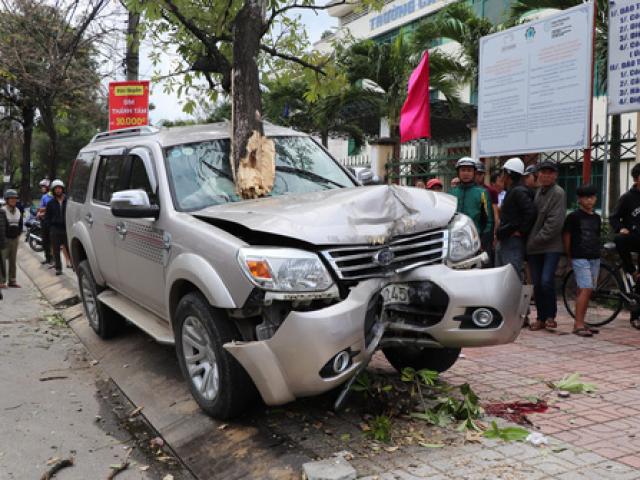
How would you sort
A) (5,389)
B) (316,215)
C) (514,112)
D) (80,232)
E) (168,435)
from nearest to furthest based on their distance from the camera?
(316,215), (168,435), (5,389), (80,232), (514,112)

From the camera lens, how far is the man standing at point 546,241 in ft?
22.1

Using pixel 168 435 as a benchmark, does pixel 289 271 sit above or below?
above

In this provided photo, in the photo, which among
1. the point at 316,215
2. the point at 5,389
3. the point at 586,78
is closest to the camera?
the point at 316,215

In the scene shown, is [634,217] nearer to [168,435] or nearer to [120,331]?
[168,435]

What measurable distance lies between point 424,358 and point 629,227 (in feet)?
11.4

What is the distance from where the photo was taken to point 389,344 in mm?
3912

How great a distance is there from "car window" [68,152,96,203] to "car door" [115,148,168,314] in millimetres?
1490

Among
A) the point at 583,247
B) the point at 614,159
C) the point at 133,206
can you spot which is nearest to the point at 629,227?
the point at 583,247

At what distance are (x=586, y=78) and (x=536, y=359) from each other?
3942mm

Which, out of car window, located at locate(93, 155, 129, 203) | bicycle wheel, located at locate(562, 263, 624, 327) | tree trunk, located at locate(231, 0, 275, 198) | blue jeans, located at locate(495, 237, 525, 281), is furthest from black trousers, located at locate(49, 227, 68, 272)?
bicycle wheel, located at locate(562, 263, 624, 327)

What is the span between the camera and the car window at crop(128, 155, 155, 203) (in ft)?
16.6

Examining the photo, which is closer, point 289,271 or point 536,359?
point 289,271

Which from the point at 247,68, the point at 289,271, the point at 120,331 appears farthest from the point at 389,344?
the point at 120,331

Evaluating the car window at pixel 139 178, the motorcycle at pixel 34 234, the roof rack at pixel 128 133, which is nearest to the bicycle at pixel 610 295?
the car window at pixel 139 178
